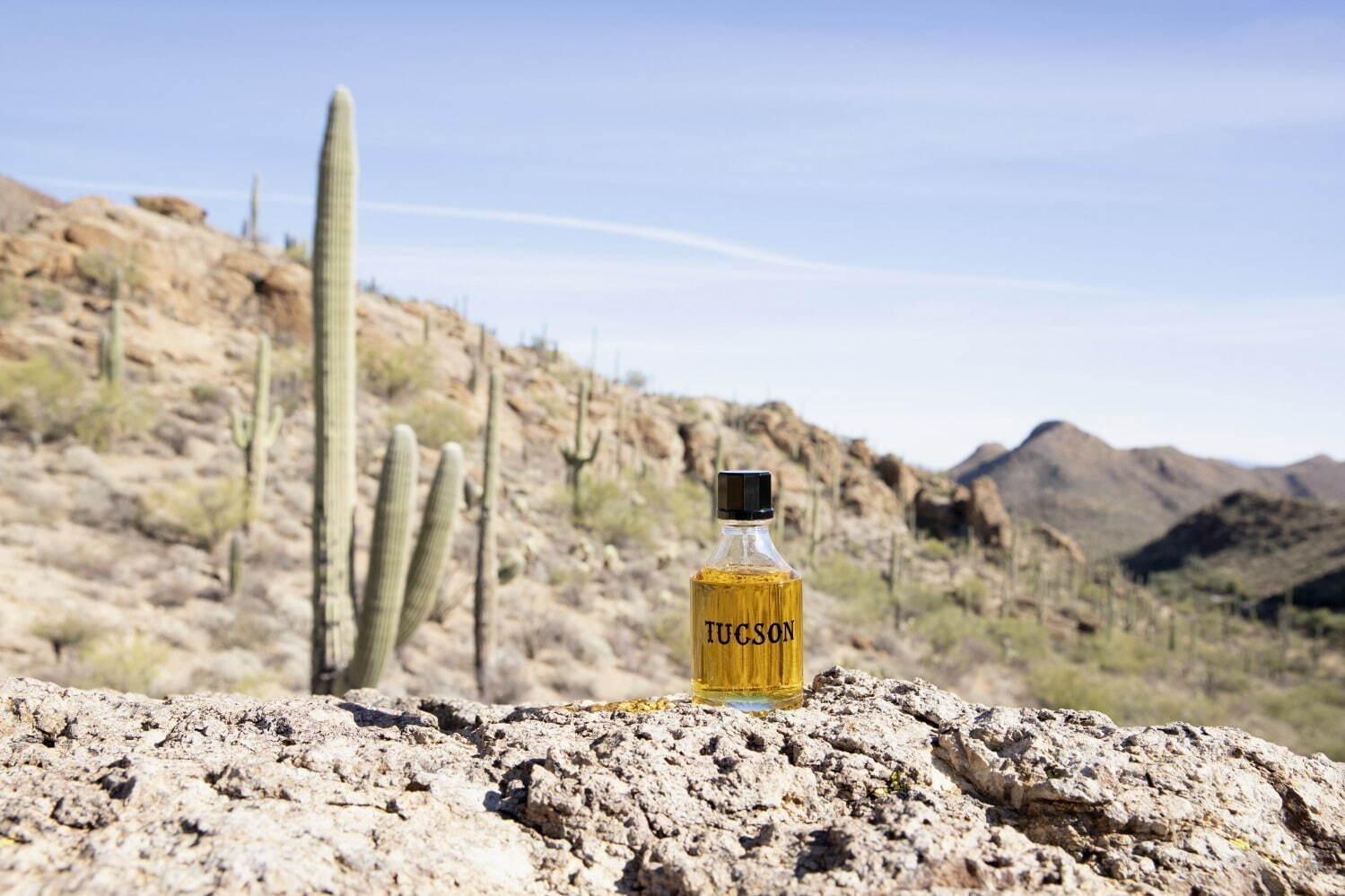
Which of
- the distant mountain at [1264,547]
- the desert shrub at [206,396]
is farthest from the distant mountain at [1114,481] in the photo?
the desert shrub at [206,396]

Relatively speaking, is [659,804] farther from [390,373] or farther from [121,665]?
[390,373]

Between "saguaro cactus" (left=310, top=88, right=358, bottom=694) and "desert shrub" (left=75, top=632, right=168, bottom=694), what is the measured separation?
3.12m

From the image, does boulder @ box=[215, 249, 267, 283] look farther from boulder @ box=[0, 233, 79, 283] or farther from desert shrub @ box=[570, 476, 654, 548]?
desert shrub @ box=[570, 476, 654, 548]

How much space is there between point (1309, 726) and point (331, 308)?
28196 millimetres

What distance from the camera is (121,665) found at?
37.6 ft

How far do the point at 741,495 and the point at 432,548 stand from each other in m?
9.82

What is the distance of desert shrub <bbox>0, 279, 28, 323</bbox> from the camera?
25703mm

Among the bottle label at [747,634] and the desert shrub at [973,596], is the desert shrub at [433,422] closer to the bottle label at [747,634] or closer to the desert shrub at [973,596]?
the desert shrub at [973,596]

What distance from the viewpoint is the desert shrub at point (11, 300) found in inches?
1012

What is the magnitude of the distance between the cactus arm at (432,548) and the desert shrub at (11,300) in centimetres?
1989

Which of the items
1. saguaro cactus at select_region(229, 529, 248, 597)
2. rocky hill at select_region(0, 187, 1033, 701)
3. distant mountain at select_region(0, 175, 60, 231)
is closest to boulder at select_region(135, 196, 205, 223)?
rocky hill at select_region(0, 187, 1033, 701)

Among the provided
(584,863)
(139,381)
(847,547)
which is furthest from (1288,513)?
(584,863)

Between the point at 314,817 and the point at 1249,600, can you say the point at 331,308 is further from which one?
the point at 1249,600

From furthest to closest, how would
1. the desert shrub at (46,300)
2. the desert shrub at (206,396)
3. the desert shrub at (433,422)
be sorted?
the desert shrub at (433,422) → the desert shrub at (46,300) → the desert shrub at (206,396)
